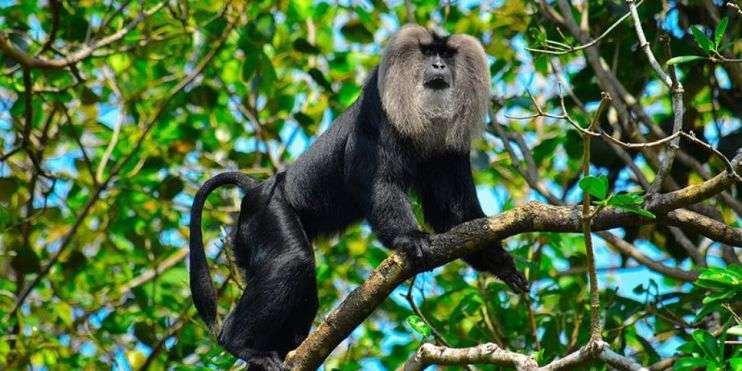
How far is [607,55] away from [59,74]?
4.15 m

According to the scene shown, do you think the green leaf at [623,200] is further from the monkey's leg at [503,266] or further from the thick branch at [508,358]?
the monkey's leg at [503,266]

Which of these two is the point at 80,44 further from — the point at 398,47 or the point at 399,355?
→ the point at 399,355

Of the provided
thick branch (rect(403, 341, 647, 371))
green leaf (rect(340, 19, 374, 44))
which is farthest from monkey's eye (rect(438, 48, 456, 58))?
thick branch (rect(403, 341, 647, 371))

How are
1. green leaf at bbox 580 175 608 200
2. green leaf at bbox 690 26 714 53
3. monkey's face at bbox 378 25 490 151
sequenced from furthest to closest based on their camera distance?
monkey's face at bbox 378 25 490 151 → green leaf at bbox 690 26 714 53 → green leaf at bbox 580 175 608 200

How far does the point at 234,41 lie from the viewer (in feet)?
30.7

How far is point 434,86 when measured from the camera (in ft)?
21.8

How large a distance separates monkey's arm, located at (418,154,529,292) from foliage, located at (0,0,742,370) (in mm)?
517

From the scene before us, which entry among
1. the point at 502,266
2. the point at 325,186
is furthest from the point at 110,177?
Result: the point at 502,266

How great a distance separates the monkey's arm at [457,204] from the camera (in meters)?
6.14

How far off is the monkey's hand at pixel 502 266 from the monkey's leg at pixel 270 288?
3.39 feet

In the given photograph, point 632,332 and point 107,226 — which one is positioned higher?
point 107,226

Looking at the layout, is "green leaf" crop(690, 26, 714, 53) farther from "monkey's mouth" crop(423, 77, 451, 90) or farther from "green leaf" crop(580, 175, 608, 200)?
"monkey's mouth" crop(423, 77, 451, 90)

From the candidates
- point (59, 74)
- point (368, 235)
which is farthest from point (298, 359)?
point (368, 235)

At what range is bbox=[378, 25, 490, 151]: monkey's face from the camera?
6.41 metres
